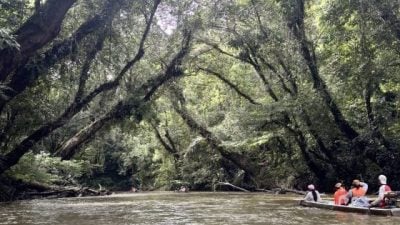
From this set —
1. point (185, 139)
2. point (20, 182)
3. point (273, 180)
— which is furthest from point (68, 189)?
point (185, 139)

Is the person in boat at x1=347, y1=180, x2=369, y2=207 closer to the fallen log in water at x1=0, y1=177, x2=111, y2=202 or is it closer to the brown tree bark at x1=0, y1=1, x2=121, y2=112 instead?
the brown tree bark at x1=0, y1=1, x2=121, y2=112

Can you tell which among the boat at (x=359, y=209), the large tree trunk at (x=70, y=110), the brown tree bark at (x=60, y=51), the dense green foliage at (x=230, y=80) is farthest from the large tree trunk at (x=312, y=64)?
the brown tree bark at (x=60, y=51)

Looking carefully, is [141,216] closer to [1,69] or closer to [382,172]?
[1,69]

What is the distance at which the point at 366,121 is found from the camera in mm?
25953

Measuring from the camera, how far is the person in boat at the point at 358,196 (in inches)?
600

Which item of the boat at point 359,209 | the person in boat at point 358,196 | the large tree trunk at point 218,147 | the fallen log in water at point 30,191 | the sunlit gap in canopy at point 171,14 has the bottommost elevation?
the boat at point 359,209

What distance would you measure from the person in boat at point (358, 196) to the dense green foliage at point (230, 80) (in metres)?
7.32

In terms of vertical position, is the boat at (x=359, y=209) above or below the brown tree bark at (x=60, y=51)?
below

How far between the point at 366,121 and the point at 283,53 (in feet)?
18.0

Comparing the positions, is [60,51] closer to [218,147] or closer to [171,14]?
[171,14]

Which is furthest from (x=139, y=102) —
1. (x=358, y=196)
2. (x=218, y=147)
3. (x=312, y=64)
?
(x=218, y=147)

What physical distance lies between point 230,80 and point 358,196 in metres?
18.0

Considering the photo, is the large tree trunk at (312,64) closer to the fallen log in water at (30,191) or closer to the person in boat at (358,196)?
the person in boat at (358,196)

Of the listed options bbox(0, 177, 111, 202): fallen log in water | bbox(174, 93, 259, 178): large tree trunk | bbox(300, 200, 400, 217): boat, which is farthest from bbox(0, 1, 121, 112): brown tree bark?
bbox(174, 93, 259, 178): large tree trunk
